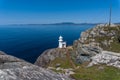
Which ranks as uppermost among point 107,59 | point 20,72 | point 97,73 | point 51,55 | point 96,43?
point 20,72

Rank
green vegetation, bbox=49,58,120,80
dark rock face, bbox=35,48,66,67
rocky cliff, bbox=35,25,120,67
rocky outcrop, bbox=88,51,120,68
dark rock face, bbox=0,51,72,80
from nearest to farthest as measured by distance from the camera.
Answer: dark rock face, bbox=0,51,72,80 → green vegetation, bbox=49,58,120,80 → rocky outcrop, bbox=88,51,120,68 → rocky cliff, bbox=35,25,120,67 → dark rock face, bbox=35,48,66,67

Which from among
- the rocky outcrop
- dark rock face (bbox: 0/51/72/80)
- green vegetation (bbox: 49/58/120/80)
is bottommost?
the rocky outcrop

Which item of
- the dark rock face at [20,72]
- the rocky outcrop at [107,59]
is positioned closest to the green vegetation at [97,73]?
the rocky outcrop at [107,59]

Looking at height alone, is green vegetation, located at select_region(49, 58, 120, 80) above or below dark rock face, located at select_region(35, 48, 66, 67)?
above

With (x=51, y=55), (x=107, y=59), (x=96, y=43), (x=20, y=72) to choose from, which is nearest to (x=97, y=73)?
(x=107, y=59)

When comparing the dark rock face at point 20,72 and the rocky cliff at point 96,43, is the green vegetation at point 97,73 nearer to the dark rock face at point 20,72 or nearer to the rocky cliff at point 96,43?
the dark rock face at point 20,72

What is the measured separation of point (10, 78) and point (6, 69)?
2.27 feet

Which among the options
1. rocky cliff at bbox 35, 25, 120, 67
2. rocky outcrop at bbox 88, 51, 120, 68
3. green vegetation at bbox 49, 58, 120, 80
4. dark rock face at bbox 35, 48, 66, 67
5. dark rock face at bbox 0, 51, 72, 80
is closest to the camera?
dark rock face at bbox 0, 51, 72, 80

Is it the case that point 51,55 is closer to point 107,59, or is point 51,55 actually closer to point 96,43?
point 96,43

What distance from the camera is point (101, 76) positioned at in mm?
25969

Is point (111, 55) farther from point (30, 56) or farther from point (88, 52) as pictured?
point (30, 56)

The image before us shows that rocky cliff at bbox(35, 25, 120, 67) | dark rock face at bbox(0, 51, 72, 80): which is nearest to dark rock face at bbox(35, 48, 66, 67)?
rocky cliff at bbox(35, 25, 120, 67)

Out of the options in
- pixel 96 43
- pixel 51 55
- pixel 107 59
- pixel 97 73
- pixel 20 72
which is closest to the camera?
pixel 20 72

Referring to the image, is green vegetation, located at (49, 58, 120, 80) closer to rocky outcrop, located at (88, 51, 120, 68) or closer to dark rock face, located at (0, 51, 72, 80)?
rocky outcrop, located at (88, 51, 120, 68)
